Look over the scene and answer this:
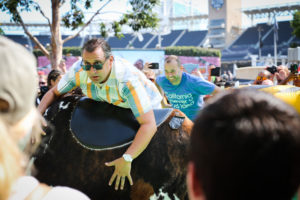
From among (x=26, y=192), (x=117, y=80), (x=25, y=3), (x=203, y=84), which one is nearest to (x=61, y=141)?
(x=117, y=80)

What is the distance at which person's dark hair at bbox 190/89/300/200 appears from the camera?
95 centimetres

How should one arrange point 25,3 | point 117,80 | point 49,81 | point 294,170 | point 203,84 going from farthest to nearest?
1. point 25,3
2. point 49,81
3. point 203,84
4. point 117,80
5. point 294,170

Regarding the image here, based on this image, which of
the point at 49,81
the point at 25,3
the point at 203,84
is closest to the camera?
the point at 203,84

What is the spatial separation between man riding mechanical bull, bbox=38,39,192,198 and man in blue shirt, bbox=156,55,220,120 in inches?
85.5

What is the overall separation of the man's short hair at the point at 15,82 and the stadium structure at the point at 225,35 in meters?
36.3

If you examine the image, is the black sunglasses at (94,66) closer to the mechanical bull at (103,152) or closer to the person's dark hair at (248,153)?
the mechanical bull at (103,152)

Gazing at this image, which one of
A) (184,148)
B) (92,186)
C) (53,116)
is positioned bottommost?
(92,186)

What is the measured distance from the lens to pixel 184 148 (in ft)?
8.54

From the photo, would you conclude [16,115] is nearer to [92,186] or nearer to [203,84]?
[92,186]

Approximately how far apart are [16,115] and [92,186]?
1596mm

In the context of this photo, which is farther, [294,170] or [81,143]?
[81,143]

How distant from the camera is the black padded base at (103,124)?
245 cm

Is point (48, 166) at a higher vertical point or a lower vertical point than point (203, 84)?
lower

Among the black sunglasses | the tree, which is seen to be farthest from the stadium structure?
the black sunglasses
